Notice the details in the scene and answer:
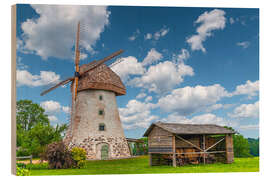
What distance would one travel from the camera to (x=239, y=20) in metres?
17.5

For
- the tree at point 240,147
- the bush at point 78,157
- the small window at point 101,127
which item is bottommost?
the tree at point 240,147

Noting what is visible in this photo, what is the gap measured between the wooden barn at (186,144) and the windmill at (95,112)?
139 inches

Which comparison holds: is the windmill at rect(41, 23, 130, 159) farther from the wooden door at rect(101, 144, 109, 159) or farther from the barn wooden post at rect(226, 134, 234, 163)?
the barn wooden post at rect(226, 134, 234, 163)

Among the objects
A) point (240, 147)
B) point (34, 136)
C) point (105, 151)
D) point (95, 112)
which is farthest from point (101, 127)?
point (240, 147)

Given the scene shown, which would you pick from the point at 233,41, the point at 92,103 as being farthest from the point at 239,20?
the point at 92,103

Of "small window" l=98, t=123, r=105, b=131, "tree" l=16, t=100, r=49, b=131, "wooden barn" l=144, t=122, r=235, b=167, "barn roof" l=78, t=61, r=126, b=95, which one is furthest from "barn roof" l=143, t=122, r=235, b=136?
"tree" l=16, t=100, r=49, b=131

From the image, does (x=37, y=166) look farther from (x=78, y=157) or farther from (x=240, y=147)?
(x=240, y=147)

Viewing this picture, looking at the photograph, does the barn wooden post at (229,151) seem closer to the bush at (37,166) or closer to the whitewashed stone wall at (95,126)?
the whitewashed stone wall at (95,126)

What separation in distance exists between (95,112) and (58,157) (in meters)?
5.04

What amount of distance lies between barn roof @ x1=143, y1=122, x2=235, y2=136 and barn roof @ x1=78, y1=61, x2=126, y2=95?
15.7 feet

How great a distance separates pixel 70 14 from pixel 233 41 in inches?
395

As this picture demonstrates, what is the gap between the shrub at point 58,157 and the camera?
17016 millimetres

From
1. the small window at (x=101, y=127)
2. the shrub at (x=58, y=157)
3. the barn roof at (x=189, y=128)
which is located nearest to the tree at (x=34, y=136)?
the small window at (x=101, y=127)

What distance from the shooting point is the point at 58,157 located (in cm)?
1700
